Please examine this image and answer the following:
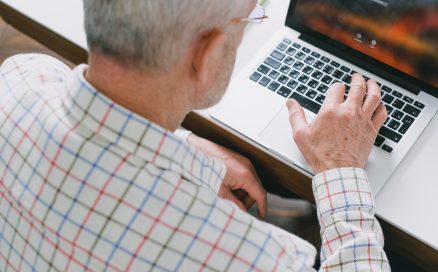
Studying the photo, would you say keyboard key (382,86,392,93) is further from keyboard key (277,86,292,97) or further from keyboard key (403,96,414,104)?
keyboard key (277,86,292,97)

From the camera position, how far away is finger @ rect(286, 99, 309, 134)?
35.4 inches

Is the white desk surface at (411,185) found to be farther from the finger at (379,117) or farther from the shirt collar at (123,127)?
the shirt collar at (123,127)

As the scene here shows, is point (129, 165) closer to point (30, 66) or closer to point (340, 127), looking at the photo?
point (30, 66)

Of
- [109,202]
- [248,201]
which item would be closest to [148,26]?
[109,202]

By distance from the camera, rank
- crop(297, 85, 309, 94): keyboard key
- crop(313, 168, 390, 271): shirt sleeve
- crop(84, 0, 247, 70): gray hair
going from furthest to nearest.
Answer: crop(297, 85, 309, 94): keyboard key, crop(313, 168, 390, 271): shirt sleeve, crop(84, 0, 247, 70): gray hair

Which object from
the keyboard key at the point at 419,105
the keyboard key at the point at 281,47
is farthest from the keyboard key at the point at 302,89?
the keyboard key at the point at 419,105

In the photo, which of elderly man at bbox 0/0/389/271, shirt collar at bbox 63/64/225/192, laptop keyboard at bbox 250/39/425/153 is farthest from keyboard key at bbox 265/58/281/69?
shirt collar at bbox 63/64/225/192

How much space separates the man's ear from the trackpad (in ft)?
1.00

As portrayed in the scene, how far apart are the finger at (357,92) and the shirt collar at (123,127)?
1.37ft

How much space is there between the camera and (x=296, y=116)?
0.91 meters

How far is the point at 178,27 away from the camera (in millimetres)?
580

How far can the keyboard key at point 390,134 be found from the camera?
2.96ft

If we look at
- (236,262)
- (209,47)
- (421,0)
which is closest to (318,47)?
(421,0)

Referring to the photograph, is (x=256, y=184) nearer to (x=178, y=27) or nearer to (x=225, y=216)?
(x=225, y=216)
